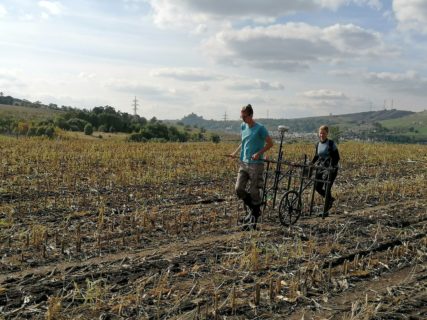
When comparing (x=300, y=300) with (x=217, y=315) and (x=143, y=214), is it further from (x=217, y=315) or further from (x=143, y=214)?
(x=143, y=214)

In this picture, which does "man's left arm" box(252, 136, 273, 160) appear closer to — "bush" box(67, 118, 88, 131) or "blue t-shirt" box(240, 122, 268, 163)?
"blue t-shirt" box(240, 122, 268, 163)

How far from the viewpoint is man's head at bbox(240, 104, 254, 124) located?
850 centimetres

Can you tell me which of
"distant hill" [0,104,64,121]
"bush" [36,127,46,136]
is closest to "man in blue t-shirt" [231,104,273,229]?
"bush" [36,127,46,136]

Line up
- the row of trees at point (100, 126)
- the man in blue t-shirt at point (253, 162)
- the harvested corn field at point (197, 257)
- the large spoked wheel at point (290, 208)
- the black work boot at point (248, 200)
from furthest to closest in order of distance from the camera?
the row of trees at point (100, 126) → the large spoked wheel at point (290, 208) → the black work boot at point (248, 200) → the man in blue t-shirt at point (253, 162) → the harvested corn field at point (197, 257)

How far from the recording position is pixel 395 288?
229 inches

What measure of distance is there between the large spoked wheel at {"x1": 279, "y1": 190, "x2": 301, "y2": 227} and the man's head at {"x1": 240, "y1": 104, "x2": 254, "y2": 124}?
1.71m

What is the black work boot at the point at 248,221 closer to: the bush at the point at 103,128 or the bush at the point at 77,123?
the bush at the point at 77,123

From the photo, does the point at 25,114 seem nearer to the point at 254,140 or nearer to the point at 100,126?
the point at 100,126

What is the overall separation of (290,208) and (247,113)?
7.04ft

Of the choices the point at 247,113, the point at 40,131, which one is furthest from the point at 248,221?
the point at 40,131

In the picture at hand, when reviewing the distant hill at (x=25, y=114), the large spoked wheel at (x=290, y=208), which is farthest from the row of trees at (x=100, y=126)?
the large spoked wheel at (x=290, y=208)

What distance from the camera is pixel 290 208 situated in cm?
916

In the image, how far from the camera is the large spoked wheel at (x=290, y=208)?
911 cm

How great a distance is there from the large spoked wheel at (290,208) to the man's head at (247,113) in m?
1.71
